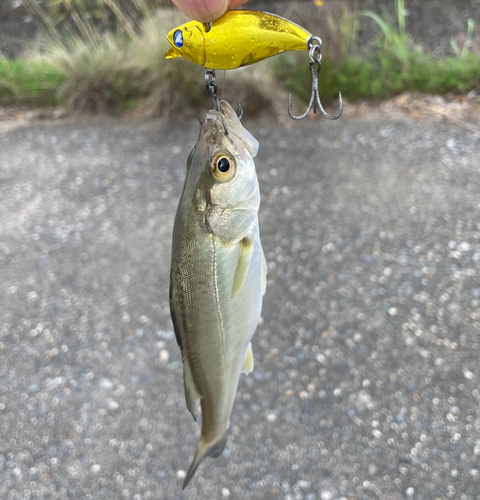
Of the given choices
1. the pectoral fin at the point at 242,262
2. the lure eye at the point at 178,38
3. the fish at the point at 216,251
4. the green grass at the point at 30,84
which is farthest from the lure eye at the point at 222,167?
the green grass at the point at 30,84

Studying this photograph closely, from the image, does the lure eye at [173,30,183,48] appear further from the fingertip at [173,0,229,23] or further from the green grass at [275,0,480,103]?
the green grass at [275,0,480,103]

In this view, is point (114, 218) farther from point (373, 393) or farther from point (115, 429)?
point (373, 393)

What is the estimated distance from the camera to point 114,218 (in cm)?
366

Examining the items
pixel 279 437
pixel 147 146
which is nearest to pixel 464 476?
pixel 279 437

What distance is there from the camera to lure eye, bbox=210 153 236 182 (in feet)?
3.60

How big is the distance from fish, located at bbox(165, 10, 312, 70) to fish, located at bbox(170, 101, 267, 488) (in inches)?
4.8

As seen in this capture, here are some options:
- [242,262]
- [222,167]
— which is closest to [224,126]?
[222,167]

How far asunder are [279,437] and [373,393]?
0.55m

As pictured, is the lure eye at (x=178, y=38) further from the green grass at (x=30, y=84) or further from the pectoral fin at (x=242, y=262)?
the green grass at (x=30, y=84)

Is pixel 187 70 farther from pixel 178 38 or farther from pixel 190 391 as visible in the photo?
pixel 190 391

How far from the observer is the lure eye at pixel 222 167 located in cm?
110

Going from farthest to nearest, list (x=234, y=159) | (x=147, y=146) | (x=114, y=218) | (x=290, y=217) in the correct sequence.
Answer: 1. (x=147, y=146)
2. (x=114, y=218)
3. (x=290, y=217)
4. (x=234, y=159)

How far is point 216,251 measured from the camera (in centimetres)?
112

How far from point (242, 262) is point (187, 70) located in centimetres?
403
